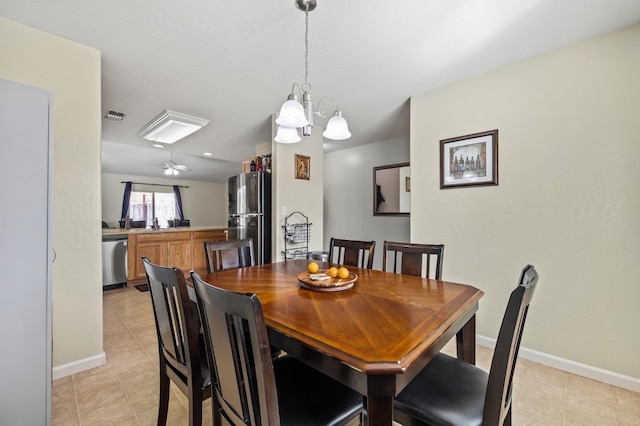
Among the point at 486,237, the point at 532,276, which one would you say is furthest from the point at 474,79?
the point at 532,276

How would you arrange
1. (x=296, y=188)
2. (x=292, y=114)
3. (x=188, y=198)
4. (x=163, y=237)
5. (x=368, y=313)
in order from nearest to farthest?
(x=368, y=313) < (x=292, y=114) < (x=296, y=188) < (x=163, y=237) < (x=188, y=198)

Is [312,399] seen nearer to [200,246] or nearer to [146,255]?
[146,255]

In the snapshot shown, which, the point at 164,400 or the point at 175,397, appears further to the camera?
the point at 175,397

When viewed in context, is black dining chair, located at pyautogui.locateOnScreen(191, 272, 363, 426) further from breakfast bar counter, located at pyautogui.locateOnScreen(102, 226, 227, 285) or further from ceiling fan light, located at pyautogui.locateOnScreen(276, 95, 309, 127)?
breakfast bar counter, located at pyautogui.locateOnScreen(102, 226, 227, 285)

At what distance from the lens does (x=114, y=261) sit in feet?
13.3

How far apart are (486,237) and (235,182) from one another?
3.09m

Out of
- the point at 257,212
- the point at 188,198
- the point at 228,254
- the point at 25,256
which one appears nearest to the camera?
the point at 25,256

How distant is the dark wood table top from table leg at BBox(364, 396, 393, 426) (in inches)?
4.9

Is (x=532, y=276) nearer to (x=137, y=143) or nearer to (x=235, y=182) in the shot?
(x=235, y=182)

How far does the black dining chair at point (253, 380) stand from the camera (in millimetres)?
746

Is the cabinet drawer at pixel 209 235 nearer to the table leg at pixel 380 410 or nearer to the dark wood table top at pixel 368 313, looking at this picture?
the dark wood table top at pixel 368 313

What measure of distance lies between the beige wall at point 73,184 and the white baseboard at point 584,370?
3354 mm

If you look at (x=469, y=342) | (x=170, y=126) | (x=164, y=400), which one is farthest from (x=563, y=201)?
(x=170, y=126)

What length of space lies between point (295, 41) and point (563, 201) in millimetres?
2259
